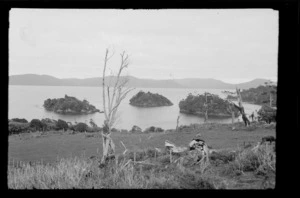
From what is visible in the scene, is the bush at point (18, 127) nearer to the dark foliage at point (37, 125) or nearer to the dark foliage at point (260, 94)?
the dark foliage at point (37, 125)

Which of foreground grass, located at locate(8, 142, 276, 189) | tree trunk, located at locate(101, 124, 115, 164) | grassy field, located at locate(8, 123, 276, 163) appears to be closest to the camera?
foreground grass, located at locate(8, 142, 276, 189)

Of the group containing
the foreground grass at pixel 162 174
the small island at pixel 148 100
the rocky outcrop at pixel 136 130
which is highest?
the small island at pixel 148 100

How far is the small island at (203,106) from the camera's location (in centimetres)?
431

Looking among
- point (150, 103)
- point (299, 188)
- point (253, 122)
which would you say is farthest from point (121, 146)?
point (299, 188)

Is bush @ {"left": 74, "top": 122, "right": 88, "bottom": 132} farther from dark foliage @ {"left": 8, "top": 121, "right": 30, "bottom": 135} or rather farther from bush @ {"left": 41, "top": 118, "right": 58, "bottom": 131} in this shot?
dark foliage @ {"left": 8, "top": 121, "right": 30, "bottom": 135}

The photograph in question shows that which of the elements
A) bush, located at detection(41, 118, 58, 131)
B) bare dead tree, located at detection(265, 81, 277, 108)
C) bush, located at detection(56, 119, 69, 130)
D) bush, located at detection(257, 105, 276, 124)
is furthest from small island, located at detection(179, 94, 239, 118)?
bush, located at detection(41, 118, 58, 131)

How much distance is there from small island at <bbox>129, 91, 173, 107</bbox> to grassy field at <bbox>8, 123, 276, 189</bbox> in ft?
1.78

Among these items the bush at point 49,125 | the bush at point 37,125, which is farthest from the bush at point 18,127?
the bush at point 49,125

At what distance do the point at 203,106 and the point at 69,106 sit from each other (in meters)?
1.83

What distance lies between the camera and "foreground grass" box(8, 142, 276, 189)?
10.4 ft

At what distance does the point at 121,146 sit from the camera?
4.42 metres

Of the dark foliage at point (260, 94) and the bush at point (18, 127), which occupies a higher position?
the dark foliage at point (260, 94)

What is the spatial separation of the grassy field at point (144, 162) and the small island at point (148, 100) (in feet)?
1.78
